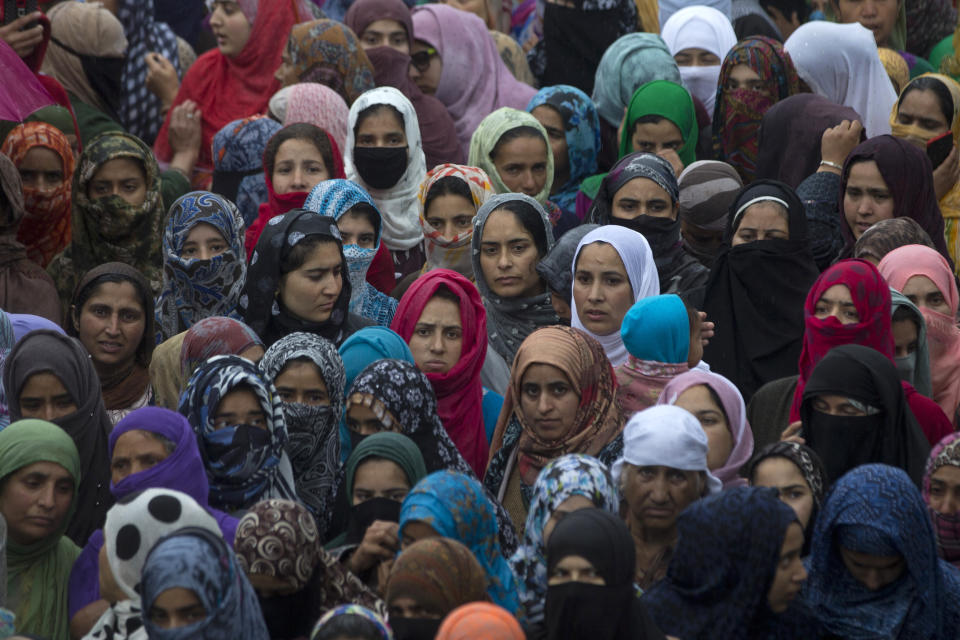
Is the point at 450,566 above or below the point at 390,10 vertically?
below

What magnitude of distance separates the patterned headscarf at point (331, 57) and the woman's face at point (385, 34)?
0.44 metres

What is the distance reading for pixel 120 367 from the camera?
6727 millimetres

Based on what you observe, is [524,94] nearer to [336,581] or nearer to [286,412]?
[286,412]

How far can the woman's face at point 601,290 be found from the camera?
6.75m

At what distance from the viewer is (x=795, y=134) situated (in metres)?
8.34

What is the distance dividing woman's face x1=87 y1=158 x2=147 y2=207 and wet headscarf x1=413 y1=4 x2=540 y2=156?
236cm

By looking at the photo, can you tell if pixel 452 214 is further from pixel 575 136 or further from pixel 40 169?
pixel 40 169

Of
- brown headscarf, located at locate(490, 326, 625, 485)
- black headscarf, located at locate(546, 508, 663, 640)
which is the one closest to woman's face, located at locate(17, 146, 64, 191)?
brown headscarf, located at locate(490, 326, 625, 485)

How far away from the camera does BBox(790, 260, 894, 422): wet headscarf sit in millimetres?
6148

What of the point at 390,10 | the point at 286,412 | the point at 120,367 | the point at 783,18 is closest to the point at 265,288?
the point at 120,367

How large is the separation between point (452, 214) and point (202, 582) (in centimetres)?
345

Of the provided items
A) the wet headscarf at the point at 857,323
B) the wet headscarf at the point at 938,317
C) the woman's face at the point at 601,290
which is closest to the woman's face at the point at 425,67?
the woman's face at the point at 601,290

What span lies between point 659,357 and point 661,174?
5.05ft

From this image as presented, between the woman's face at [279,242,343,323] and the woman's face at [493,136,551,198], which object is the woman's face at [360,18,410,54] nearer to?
the woman's face at [493,136,551,198]
